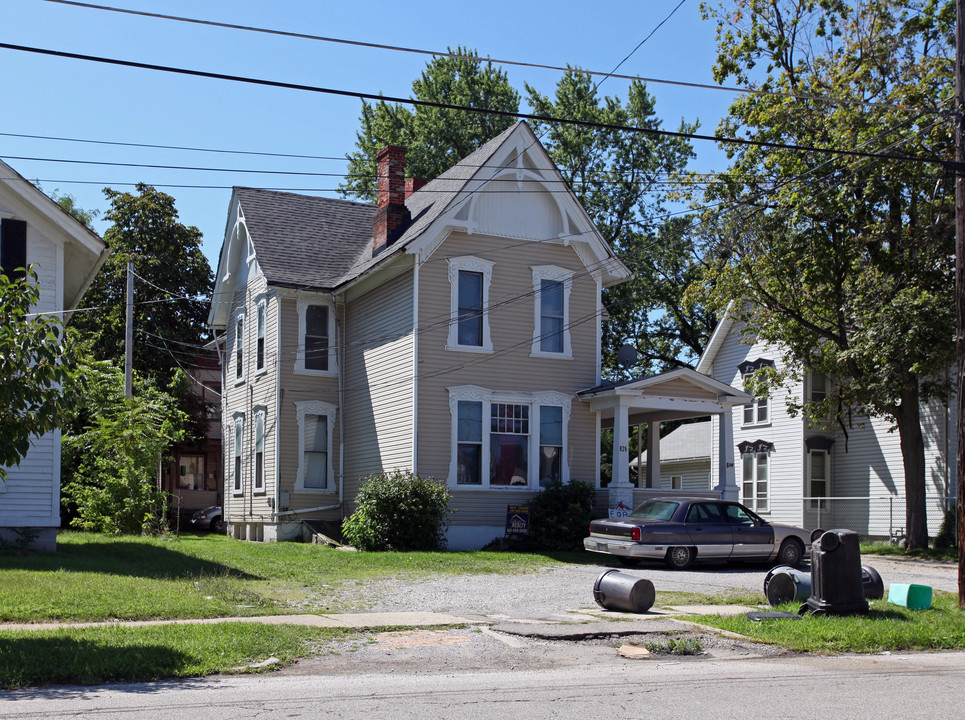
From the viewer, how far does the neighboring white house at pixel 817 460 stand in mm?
30625

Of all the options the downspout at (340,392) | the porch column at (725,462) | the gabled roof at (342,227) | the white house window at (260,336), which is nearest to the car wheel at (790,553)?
the porch column at (725,462)

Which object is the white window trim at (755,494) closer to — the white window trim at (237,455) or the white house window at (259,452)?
the white house window at (259,452)

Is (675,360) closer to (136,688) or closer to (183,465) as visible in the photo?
(183,465)

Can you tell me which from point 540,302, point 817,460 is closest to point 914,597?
point 540,302

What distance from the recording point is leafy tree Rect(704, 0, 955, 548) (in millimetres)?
24219

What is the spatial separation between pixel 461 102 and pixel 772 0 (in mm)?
21107

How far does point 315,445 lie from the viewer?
2777 cm

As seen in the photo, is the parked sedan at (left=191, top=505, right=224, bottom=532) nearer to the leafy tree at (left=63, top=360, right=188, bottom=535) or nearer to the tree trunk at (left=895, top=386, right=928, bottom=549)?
A: the leafy tree at (left=63, top=360, right=188, bottom=535)

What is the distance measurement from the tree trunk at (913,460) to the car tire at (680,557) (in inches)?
387

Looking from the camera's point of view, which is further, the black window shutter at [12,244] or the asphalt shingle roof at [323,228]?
the asphalt shingle roof at [323,228]

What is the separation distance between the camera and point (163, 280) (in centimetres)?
4138

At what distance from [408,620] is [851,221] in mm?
18350

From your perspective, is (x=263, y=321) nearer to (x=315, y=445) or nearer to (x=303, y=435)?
(x=303, y=435)

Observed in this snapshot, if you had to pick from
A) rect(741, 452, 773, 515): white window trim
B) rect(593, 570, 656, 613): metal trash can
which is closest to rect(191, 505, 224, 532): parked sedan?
rect(741, 452, 773, 515): white window trim
